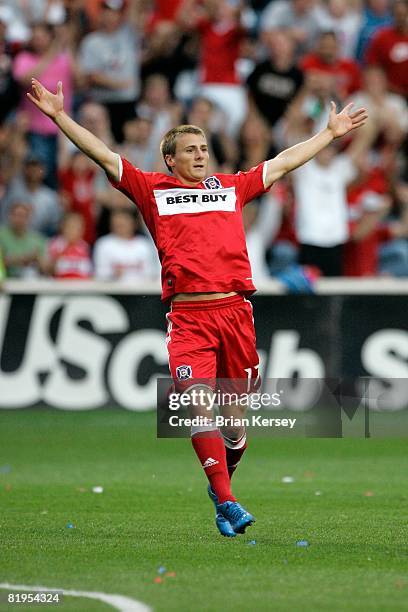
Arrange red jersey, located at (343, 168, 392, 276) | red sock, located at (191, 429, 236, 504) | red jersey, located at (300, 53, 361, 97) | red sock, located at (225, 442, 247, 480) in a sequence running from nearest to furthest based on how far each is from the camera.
→ 1. red sock, located at (191, 429, 236, 504)
2. red sock, located at (225, 442, 247, 480)
3. red jersey, located at (343, 168, 392, 276)
4. red jersey, located at (300, 53, 361, 97)

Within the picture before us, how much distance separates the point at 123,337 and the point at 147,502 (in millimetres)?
5774

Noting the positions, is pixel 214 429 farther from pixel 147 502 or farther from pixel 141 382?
pixel 141 382

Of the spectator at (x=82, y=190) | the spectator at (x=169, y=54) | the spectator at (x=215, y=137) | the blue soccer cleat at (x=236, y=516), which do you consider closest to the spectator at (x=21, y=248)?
the spectator at (x=82, y=190)

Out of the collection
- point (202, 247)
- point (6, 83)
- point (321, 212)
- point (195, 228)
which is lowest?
point (202, 247)

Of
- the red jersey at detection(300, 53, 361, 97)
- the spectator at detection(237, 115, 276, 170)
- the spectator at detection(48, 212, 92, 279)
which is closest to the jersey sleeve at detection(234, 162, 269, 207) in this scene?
the spectator at detection(48, 212, 92, 279)

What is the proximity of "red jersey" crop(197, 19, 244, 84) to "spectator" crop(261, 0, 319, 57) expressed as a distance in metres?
0.76

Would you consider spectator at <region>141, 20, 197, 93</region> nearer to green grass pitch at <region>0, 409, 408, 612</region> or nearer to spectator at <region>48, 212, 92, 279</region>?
spectator at <region>48, 212, 92, 279</region>

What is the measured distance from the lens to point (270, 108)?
18062 millimetres

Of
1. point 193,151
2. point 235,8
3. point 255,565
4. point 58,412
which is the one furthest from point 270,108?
point 255,565

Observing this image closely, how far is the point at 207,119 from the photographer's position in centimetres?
1716

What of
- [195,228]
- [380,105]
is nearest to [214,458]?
[195,228]

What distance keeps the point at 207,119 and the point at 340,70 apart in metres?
2.30

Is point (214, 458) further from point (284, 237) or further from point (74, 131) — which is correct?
point (284, 237)

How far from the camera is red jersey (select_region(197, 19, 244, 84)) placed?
18.1 m
